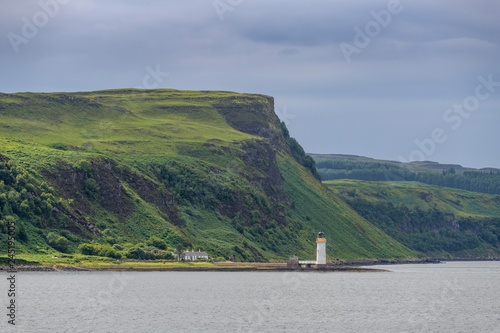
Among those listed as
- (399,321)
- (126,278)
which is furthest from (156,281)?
(399,321)

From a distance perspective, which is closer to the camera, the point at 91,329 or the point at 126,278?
the point at 91,329

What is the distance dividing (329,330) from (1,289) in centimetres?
5643

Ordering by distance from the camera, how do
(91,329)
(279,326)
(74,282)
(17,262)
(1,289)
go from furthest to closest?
(17,262) < (74,282) < (1,289) < (279,326) < (91,329)

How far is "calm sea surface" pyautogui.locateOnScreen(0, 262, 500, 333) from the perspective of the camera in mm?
121125

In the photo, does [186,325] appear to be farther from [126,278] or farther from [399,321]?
[126,278]

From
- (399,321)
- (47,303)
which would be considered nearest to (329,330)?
(399,321)

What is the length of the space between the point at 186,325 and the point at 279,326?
9976mm

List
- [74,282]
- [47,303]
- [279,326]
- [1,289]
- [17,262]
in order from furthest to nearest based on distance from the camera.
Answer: [17,262] → [74,282] → [1,289] → [47,303] → [279,326]

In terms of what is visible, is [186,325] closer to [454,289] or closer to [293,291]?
[293,291]

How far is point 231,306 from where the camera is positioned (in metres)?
145

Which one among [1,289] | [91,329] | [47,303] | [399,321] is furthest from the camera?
[1,289]

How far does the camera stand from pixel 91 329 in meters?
114

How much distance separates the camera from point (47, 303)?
139000 millimetres

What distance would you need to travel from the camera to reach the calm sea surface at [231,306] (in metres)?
121
